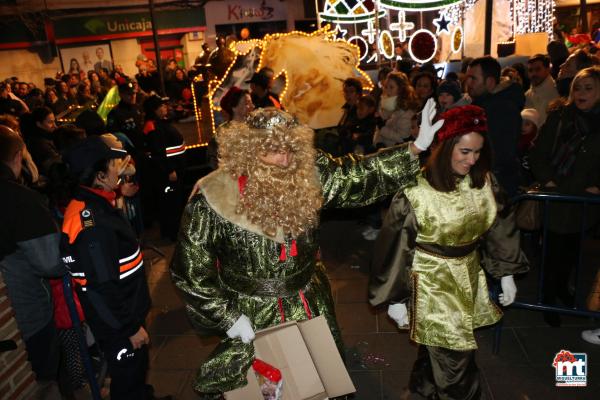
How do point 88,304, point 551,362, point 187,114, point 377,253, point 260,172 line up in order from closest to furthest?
point 260,172
point 88,304
point 377,253
point 551,362
point 187,114

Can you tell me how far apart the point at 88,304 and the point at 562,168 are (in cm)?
379

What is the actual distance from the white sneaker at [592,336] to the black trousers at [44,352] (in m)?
4.10

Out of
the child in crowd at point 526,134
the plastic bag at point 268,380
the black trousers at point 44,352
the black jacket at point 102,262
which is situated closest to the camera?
the plastic bag at point 268,380

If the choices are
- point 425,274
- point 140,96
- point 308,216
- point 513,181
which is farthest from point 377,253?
point 140,96

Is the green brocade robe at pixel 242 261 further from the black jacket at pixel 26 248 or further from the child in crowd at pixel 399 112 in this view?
the child in crowd at pixel 399 112

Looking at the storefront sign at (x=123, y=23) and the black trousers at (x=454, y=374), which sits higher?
the storefront sign at (x=123, y=23)

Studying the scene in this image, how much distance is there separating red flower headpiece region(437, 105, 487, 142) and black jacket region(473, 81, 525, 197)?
2027 millimetres

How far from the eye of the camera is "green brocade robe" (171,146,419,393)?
284cm

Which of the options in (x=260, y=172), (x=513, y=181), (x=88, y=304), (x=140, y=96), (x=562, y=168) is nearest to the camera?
(x=260, y=172)

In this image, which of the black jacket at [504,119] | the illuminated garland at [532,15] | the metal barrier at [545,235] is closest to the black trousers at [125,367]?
the metal barrier at [545,235]

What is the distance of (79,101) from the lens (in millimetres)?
13711

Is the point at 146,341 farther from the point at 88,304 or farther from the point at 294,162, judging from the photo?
the point at 294,162

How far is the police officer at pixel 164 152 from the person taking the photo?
269 inches

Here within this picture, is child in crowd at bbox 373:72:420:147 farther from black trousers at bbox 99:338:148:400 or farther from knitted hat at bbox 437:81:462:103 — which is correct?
black trousers at bbox 99:338:148:400
